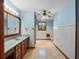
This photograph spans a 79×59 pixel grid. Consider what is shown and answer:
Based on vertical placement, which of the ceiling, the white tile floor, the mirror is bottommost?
the white tile floor

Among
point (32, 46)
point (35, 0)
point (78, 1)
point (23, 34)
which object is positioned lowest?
point (32, 46)

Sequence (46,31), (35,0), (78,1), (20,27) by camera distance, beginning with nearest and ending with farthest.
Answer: (78,1), (35,0), (20,27), (46,31)

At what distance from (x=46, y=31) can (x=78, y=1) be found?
10.6m

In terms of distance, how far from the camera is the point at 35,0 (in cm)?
461

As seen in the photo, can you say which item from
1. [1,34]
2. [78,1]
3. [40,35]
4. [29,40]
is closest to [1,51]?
[1,34]

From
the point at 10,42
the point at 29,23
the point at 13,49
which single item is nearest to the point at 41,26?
the point at 29,23

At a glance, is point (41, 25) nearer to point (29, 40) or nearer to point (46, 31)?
point (46, 31)

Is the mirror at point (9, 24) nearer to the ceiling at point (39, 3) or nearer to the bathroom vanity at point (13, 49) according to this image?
the bathroom vanity at point (13, 49)

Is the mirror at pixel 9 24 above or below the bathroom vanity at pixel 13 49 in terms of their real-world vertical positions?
above

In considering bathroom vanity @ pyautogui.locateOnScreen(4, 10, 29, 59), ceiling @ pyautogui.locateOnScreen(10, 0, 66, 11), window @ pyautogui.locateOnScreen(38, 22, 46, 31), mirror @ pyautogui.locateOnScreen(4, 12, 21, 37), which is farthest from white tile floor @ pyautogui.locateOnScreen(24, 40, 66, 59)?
window @ pyautogui.locateOnScreen(38, 22, 46, 31)

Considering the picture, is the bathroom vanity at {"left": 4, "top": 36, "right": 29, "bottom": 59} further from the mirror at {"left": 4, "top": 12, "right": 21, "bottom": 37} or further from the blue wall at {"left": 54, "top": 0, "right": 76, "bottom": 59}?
Answer: the blue wall at {"left": 54, "top": 0, "right": 76, "bottom": 59}

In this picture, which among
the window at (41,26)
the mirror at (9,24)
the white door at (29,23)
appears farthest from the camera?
the window at (41,26)

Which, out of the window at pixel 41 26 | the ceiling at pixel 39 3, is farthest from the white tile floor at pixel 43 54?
the window at pixel 41 26

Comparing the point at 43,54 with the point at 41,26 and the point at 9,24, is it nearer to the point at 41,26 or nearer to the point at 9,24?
the point at 9,24
